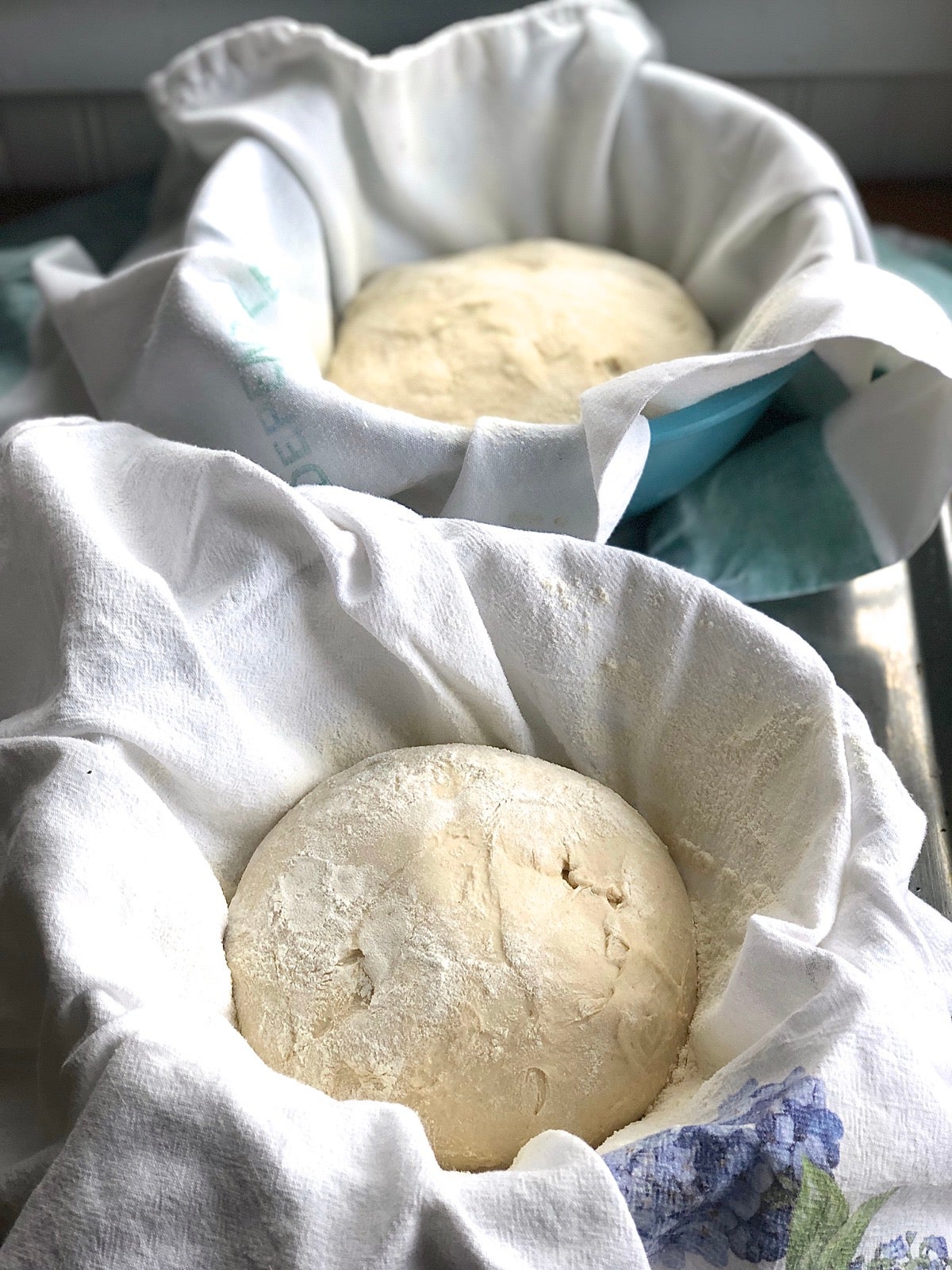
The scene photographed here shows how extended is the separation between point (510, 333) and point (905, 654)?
0.35m

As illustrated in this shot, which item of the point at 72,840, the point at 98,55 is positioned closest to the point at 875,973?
the point at 72,840

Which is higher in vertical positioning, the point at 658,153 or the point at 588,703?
the point at 658,153

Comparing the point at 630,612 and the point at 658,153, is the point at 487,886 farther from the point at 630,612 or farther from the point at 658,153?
the point at 658,153

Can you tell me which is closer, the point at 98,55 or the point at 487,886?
the point at 487,886

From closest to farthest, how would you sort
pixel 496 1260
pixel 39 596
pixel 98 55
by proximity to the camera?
pixel 496 1260 → pixel 39 596 → pixel 98 55

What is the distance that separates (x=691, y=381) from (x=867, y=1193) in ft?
1.38

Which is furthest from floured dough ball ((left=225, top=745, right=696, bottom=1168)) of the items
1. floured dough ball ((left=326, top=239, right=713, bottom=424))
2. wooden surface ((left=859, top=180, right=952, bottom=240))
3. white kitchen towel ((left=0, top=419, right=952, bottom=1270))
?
wooden surface ((left=859, top=180, right=952, bottom=240))

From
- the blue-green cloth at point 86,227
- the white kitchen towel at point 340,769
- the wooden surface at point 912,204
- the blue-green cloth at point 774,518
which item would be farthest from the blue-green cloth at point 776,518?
the blue-green cloth at point 86,227

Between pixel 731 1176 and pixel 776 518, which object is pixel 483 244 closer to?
pixel 776 518

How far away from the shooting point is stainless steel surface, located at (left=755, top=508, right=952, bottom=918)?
0.74m

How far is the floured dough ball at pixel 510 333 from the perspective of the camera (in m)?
0.86

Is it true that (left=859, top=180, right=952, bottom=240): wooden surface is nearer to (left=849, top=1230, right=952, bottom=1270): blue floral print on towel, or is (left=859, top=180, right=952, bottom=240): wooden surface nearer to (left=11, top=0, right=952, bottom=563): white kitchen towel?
(left=11, top=0, right=952, bottom=563): white kitchen towel

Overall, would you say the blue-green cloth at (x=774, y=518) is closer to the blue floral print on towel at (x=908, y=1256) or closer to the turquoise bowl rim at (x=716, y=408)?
the turquoise bowl rim at (x=716, y=408)

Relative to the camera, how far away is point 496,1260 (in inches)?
16.3
